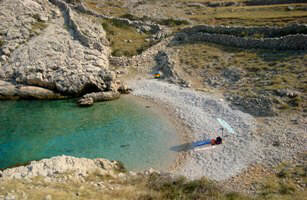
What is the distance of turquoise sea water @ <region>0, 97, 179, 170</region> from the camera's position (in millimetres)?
21562

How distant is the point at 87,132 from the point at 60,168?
9288mm

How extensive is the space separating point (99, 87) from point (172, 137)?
15.0 metres

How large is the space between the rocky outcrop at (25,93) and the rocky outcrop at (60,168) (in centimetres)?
1778

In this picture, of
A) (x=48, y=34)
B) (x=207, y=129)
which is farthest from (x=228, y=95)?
(x=48, y=34)

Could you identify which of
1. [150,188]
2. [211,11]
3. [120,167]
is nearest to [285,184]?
[150,188]

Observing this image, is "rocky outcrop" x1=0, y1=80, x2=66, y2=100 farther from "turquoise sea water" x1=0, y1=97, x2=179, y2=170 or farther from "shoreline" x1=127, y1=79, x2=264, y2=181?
"shoreline" x1=127, y1=79, x2=264, y2=181

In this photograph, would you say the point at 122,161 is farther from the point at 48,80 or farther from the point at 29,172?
the point at 48,80

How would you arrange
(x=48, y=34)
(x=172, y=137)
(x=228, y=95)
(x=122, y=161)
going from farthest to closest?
Result: (x=48, y=34) < (x=228, y=95) < (x=172, y=137) < (x=122, y=161)

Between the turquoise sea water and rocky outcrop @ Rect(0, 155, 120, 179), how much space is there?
255 centimetres

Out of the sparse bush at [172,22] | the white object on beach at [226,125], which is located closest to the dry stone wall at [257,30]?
the sparse bush at [172,22]

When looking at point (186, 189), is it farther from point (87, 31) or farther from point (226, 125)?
point (87, 31)

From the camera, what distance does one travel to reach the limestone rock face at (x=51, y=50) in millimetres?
34312

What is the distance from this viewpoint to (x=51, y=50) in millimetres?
37875

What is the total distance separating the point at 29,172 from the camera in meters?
15.0
